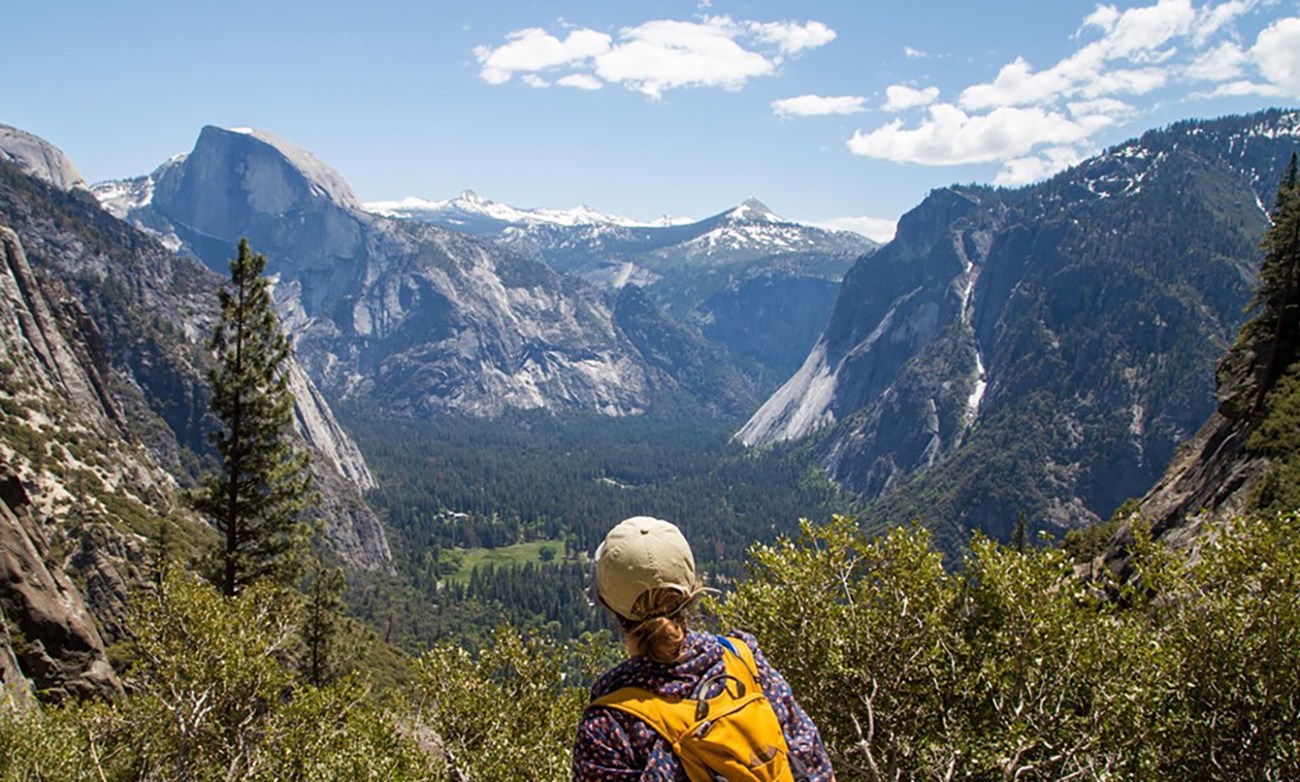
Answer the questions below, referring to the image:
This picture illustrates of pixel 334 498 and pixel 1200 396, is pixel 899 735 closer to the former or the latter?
pixel 334 498

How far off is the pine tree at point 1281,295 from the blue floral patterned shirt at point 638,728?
148ft

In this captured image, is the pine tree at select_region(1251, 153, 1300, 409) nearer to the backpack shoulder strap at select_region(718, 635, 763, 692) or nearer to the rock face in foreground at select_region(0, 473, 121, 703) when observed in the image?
the backpack shoulder strap at select_region(718, 635, 763, 692)

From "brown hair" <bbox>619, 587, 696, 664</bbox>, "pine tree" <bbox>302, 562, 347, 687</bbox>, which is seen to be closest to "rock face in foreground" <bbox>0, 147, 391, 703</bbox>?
"pine tree" <bbox>302, 562, 347, 687</bbox>

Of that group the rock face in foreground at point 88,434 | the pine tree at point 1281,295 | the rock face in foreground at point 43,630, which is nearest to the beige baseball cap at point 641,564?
the rock face in foreground at point 88,434

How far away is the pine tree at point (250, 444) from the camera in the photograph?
27.5m

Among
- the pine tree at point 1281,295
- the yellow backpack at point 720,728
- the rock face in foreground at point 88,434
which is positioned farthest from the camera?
the pine tree at point 1281,295

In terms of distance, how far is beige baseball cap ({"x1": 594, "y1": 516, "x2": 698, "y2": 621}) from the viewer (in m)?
4.10

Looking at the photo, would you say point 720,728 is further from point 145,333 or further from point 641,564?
point 145,333

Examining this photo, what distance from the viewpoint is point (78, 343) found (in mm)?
92062

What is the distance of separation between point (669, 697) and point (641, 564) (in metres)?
0.70

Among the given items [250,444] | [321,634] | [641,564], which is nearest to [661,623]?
[641,564]

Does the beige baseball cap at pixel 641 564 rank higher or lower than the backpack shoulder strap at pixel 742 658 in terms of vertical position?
higher

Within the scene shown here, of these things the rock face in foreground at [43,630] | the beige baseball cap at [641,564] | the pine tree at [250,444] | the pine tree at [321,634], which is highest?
the beige baseball cap at [641,564]

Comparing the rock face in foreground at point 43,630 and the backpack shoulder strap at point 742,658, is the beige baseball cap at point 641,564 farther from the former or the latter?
the rock face in foreground at point 43,630
